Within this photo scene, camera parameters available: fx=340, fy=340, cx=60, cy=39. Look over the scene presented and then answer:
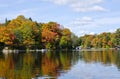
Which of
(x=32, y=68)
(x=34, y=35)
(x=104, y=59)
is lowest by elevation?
(x=32, y=68)

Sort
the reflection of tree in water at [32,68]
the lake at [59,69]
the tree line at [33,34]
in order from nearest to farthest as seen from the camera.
→ the lake at [59,69], the reflection of tree in water at [32,68], the tree line at [33,34]

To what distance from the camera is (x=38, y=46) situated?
468ft

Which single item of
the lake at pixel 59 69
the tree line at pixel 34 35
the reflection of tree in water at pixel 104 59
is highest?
the tree line at pixel 34 35

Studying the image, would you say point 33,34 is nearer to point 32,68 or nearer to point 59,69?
point 32,68

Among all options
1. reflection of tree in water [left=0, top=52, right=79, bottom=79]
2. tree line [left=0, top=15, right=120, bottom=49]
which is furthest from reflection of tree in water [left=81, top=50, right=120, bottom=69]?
tree line [left=0, top=15, right=120, bottom=49]

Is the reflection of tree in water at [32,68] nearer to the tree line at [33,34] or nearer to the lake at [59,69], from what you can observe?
the lake at [59,69]

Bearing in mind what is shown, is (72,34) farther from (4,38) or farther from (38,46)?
(4,38)

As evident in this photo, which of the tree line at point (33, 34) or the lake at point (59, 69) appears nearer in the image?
the lake at point (59, 69)

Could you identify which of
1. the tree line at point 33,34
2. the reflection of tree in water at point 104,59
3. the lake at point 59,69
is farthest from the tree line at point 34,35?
the lake at point 59,69

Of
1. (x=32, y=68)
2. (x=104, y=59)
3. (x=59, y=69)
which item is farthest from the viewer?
(x=104, y=59)

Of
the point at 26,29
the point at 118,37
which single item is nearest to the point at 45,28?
the point at 26,29

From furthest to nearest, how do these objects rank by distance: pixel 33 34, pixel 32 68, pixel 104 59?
pixel 33 34, pixel 104 59, pixel 32 68

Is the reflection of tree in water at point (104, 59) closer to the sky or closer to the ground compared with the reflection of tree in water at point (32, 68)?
closer to the sky

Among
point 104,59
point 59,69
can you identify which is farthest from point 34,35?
point 59,69
